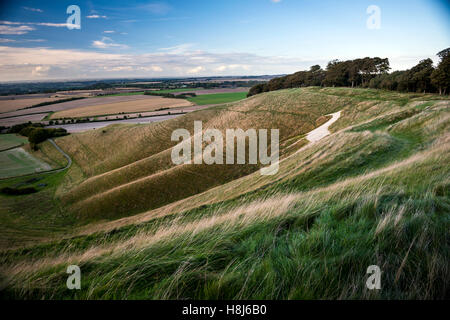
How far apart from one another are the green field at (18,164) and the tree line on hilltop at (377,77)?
93926 millimetres

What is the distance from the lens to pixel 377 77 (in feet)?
240

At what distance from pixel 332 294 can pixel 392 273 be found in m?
0.87

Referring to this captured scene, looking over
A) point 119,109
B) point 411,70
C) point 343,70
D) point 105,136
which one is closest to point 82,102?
point 119,109

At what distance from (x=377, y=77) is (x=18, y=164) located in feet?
363

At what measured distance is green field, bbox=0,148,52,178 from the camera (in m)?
49.5

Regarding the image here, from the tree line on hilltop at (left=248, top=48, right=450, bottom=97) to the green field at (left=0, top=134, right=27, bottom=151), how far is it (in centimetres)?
9852

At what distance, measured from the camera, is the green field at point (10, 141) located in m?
69.2

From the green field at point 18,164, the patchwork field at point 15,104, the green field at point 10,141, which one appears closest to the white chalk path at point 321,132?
the green field at point 18,164

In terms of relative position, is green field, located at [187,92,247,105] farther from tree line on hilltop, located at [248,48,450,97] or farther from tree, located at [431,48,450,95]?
tree, located at [431,48,450,95]

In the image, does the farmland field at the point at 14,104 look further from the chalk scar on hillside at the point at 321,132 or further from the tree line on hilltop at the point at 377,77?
the chalk scar on hillside at the point at 321,132

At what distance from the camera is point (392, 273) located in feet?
8.54

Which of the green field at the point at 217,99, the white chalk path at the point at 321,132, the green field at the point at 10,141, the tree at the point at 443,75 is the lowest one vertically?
the green field at the point at 10,141

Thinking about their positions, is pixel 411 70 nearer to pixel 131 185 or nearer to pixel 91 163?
pixel 131 185

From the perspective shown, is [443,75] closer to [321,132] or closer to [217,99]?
[321,132]
